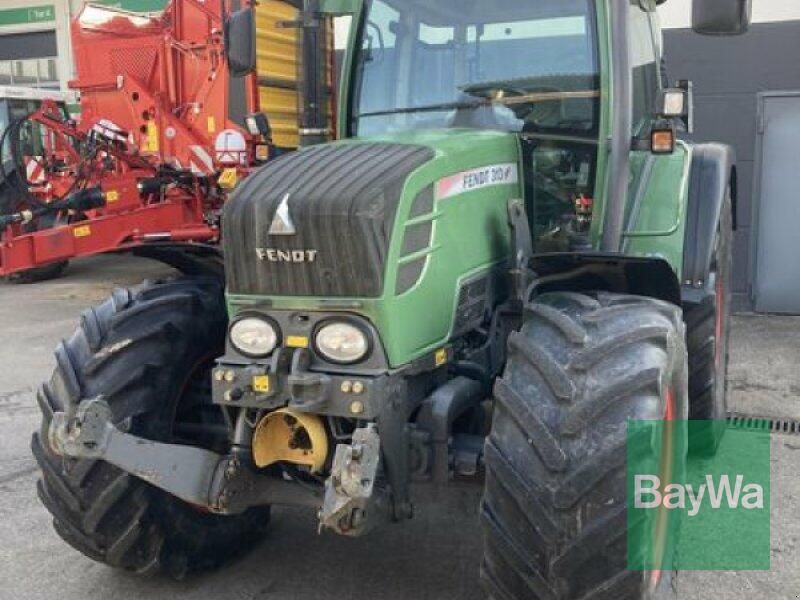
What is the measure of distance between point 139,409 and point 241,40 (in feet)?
5.13

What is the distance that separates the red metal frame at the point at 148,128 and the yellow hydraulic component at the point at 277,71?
0.21 m

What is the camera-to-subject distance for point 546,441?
2.41 m

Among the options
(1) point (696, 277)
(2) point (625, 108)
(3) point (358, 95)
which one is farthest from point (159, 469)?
(1) point (696, 277)

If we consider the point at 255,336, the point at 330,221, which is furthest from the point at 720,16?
the point at 255,336

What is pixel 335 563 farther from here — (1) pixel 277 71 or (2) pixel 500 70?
(1) pixel 277 71

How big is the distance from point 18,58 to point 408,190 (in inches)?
640

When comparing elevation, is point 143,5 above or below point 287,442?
above

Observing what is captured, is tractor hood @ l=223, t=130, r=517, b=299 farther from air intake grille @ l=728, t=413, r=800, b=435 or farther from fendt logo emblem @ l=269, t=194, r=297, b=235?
air intake grille @ l=728, t=413, r=800, b=435

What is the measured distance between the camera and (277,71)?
8.76 meters

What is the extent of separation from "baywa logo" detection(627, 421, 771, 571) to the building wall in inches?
141

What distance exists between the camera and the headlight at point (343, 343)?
2678 mm

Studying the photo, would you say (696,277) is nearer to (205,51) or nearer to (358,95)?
(358,95)

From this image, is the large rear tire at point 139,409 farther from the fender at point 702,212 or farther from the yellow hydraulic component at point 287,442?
the fender at point 702,212

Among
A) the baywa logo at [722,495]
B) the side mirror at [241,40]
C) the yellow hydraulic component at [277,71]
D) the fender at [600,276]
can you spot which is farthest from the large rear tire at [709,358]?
the yellow hydraulic component at [277,71]
